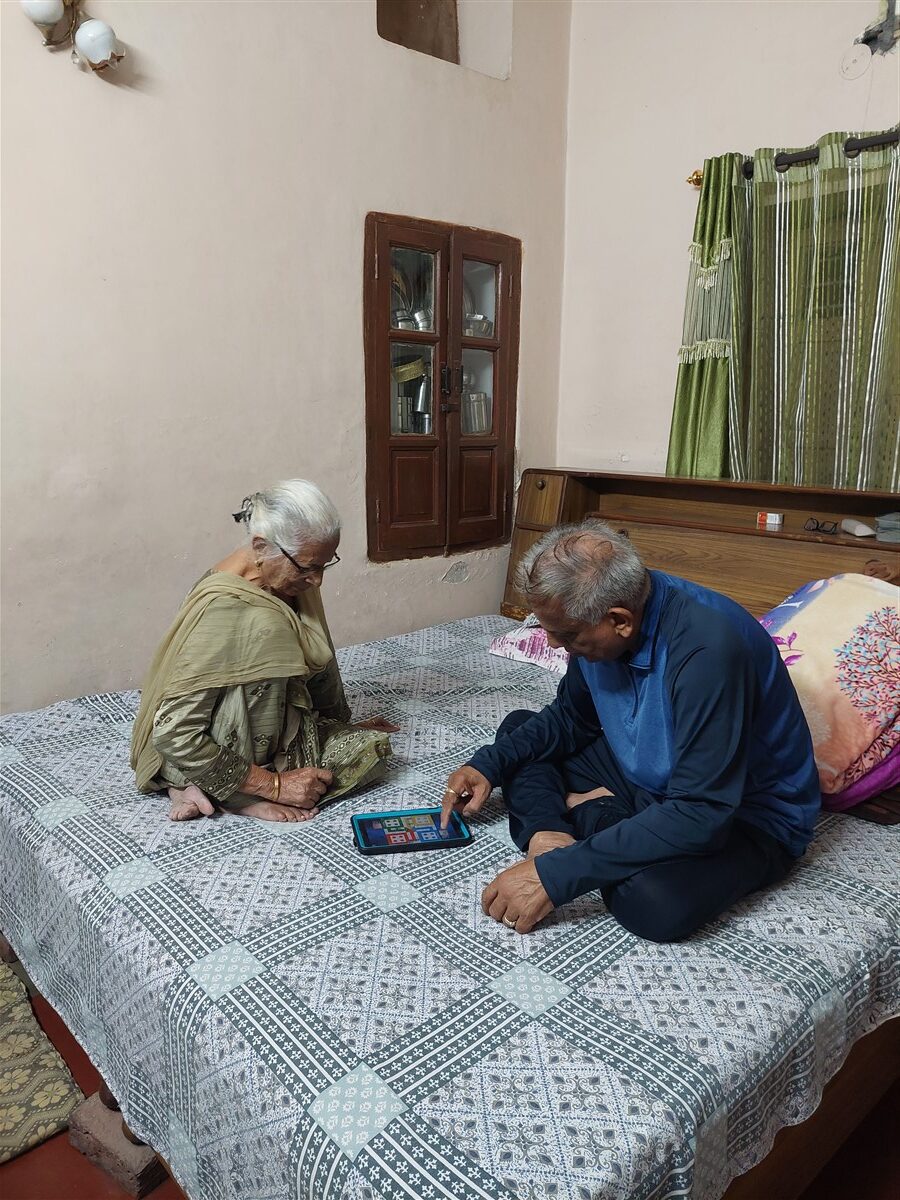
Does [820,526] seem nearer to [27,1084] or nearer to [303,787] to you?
[303,787]

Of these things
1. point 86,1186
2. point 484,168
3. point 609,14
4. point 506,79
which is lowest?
point 86,1186

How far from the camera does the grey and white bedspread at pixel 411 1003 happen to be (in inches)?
41.6

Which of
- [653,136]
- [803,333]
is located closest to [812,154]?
[803,333]

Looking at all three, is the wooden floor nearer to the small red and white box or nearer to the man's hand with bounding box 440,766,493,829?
the man's hand with bounding box 440,766,493,829

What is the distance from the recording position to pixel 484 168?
3.60 metres

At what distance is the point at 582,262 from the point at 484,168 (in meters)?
0.62

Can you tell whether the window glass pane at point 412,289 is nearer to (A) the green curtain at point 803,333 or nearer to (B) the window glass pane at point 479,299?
(B) the window glass pane at point 479,299

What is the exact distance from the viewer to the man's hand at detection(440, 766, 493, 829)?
1796 millimetres

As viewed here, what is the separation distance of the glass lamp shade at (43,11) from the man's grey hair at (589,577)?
215 centimetres

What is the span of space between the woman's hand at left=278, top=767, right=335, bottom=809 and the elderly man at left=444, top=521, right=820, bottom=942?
510 mm

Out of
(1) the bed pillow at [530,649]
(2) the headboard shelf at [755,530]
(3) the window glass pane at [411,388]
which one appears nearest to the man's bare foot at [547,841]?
(1) the bed pillow at [530,649]

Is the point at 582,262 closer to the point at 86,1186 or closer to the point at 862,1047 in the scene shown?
the point at 862,1047

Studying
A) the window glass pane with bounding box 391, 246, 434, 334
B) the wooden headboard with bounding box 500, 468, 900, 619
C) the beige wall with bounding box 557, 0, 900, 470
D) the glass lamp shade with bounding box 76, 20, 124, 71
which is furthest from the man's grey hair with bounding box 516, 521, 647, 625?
the beige wall with bounding box 557, 0, 900, 470

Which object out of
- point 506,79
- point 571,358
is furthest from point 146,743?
point 506,79
